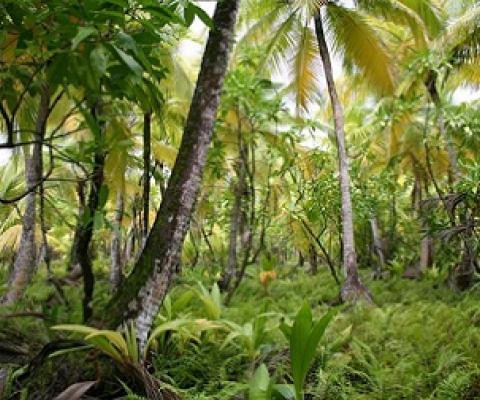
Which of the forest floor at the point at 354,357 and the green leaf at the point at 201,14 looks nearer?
the green leaf at the point at 201,14

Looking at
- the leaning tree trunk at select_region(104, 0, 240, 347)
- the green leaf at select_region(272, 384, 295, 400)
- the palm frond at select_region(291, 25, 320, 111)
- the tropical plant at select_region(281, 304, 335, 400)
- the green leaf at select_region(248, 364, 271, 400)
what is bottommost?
the green leaf at select_region(272, 384, 295, 400)

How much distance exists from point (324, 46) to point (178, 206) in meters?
6.47

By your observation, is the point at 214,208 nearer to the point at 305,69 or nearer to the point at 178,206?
the point at 305,69

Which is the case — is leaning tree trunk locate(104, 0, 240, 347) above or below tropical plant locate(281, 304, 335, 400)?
above

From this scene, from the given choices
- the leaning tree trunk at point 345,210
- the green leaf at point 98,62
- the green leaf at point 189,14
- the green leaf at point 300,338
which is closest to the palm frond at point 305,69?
the leaning tree trunk at point 345,210

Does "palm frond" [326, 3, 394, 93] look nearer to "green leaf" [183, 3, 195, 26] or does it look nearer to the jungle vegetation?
the jungle vegetation

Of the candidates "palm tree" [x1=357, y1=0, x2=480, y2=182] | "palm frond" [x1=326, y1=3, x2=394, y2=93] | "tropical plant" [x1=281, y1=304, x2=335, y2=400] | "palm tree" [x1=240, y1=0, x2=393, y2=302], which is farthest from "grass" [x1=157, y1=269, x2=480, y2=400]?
"palm frond" [x1=326, y1=3, x2=394, y2=93]

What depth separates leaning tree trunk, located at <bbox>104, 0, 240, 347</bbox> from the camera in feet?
12.5

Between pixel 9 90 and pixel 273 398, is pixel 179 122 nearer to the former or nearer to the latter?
pixel 273 398

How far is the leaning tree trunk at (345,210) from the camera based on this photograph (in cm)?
783

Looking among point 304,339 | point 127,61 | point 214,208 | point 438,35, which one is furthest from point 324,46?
point 127,61

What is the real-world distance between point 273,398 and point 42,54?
2.91m

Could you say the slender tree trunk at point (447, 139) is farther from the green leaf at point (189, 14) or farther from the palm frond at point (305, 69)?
the green leaf at point (189, 14)

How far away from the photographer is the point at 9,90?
227 centimetres
